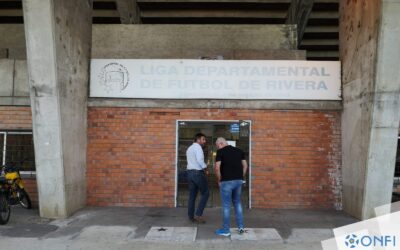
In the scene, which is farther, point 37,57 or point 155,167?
point 155,167

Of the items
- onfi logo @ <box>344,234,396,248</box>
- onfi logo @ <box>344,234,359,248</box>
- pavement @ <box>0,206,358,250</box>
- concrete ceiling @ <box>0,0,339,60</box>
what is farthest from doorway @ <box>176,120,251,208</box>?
concrete ceiling @ <box>0,0,339,60</box>

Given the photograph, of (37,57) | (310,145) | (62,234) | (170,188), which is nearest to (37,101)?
(37,57)

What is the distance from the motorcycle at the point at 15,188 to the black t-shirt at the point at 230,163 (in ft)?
15.7

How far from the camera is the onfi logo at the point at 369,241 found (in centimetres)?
602

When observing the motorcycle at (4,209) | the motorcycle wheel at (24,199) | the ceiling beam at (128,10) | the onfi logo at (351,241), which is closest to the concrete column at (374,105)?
the onfi logo at (351,241)

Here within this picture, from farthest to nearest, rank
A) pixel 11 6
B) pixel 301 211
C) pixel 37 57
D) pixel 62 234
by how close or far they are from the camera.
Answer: pixel 11 6, pixel 301 211, pixel 37 57, pixel 62 234

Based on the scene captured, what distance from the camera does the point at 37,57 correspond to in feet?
25.3

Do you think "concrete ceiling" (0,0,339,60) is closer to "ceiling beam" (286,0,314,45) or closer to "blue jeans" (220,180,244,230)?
"ceiling beam" (286,0,314,45)

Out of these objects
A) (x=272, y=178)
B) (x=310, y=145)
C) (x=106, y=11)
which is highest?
(x=106, y=11)

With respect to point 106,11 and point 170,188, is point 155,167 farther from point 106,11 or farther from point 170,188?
point 106,11

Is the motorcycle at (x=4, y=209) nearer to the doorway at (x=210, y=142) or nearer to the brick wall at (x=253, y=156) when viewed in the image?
the brick wall at (x=253, y=156)

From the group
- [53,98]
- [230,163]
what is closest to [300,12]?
[230,163]

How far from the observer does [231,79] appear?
920 cm

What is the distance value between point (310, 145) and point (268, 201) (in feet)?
5.50
